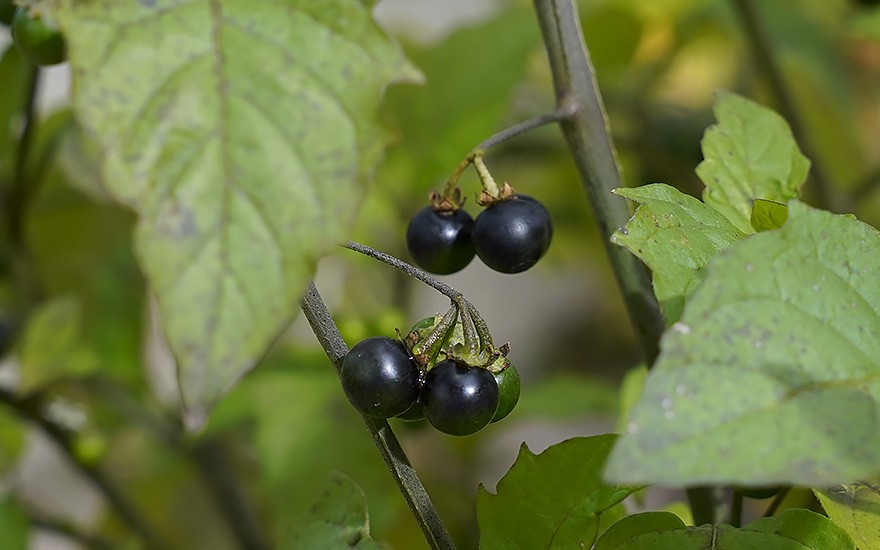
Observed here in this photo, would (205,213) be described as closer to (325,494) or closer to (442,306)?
(325,494)

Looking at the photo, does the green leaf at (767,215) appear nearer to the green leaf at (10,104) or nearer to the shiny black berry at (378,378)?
the shiny black berry at (378,378)

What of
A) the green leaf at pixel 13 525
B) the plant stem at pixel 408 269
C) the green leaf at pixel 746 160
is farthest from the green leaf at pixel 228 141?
the green leaf at pixel 13 525

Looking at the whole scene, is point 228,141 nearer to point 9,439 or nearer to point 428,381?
point 428,381

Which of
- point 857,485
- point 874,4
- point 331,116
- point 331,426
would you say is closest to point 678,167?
point 874,4

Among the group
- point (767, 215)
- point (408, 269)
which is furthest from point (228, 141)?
point (767, 215)

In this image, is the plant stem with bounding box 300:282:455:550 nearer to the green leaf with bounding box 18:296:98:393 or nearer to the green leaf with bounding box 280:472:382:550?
the green leaf with bounding box 280:472:382:550

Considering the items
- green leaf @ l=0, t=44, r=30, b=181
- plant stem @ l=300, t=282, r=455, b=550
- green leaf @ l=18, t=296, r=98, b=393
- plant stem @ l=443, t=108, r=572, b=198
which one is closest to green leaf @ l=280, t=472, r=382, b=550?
plant stem @ l=300, t=282, r=455, b=550
